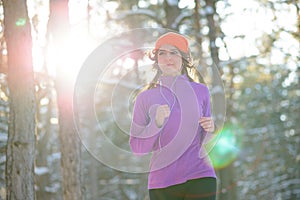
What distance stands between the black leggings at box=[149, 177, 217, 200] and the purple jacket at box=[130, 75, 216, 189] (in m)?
0.03

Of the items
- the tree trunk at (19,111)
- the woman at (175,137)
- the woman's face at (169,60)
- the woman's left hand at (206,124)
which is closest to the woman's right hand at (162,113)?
the woman at (175,137)

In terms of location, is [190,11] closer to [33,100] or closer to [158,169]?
[33,100]

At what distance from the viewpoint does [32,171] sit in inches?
162

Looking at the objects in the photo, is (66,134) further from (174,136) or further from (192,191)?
(192,191)

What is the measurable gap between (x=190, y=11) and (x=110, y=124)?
9.07 metres

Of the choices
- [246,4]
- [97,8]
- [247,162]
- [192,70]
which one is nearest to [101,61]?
[97,8]

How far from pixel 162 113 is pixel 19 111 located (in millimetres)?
1583

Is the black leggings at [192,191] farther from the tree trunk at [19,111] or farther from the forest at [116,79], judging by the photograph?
the tree trunk at [19,111]

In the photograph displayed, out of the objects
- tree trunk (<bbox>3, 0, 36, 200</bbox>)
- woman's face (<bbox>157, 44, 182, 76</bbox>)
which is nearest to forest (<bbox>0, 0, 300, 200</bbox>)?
tree trunk (<bbox>3, 0, 36, 200</bbox>)

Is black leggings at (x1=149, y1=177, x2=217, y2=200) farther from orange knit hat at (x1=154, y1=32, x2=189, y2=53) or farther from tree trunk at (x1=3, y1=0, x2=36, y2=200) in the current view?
tree trunk at (x1=3, y1=0, x2=36, y2=200)

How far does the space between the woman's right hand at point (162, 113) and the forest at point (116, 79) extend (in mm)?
378

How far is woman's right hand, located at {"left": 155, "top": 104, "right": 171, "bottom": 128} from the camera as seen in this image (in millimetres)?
2932

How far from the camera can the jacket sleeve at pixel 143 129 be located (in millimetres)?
3025

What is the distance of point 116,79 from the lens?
10992 millimetres
